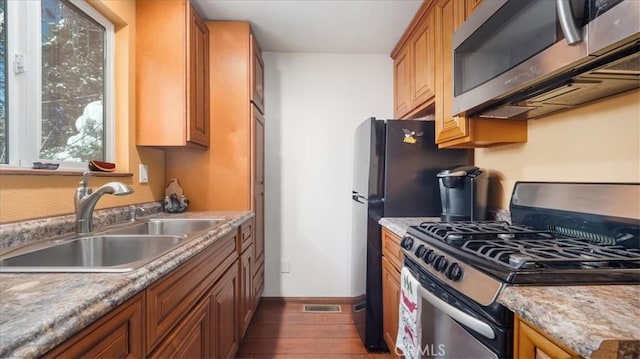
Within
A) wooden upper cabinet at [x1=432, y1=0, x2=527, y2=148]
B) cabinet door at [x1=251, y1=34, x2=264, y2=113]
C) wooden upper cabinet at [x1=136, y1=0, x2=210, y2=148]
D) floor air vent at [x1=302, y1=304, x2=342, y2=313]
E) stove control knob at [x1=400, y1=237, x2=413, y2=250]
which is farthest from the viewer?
floor air vent at [x1=302, y1=304, x2=342, y2=313]

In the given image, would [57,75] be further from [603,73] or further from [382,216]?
[603,73]

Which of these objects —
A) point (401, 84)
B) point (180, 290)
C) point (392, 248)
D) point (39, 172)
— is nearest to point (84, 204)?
point (39, 172)

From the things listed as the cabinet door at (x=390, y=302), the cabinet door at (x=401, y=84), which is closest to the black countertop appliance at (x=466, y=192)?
the cabinet door at (x=390, y=302)

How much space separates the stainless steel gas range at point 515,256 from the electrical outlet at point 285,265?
156 centimetres

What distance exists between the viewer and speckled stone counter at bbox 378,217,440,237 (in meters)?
1.51

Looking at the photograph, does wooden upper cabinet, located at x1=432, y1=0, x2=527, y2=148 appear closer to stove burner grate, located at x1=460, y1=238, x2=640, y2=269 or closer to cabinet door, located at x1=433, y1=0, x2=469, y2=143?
cabinet door, located at x1=433, y1=0, x2=469, y2=143

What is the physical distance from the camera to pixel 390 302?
1.71 metres

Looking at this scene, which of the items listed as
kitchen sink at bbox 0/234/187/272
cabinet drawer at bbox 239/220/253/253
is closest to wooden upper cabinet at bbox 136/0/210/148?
cabinet drawer at bbox 239/220/253/253

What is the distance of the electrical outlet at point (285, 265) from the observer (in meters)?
2.69

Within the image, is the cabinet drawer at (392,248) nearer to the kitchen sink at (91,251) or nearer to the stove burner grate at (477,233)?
the stove burner grate at (477,233)

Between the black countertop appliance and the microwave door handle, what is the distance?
0.87m

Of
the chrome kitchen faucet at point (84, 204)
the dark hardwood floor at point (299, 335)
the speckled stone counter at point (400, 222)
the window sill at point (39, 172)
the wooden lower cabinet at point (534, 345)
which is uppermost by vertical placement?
the window sill at point (39, 172)

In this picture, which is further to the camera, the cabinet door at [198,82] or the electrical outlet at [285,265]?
the electrical outlet at [285,265]

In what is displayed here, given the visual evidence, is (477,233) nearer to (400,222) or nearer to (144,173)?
(400,222)
